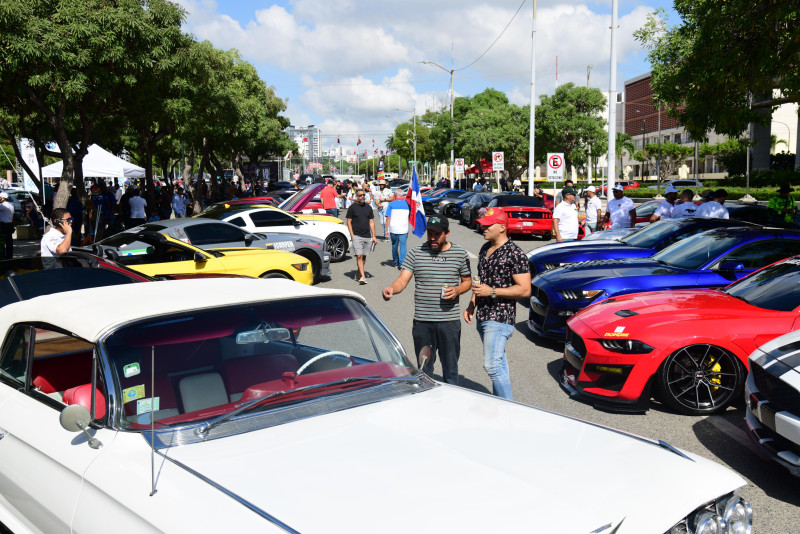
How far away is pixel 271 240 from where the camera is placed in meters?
14.1

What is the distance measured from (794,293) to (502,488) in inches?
205

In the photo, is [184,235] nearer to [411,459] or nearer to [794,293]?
[794,293]

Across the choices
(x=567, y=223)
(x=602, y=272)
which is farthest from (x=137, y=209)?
(x=602, y=272)

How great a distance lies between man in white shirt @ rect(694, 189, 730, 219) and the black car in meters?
14.9

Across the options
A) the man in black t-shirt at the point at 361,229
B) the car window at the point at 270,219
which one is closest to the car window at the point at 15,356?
the man in black t-shirt at the point at 361,229

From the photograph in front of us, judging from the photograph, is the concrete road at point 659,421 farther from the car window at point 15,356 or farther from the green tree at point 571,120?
the green tree at point 571,120

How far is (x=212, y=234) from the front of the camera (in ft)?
42.3

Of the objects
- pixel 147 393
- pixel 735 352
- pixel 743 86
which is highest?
pixel 743 86

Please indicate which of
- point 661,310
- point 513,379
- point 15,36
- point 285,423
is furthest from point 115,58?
point 285,423

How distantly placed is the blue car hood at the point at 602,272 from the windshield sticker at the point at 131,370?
6.73 metres

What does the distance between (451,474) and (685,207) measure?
13.5 meters

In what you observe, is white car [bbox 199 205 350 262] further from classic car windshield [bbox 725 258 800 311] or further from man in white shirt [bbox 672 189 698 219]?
classic car windshield [bbox 725 258 800 311]

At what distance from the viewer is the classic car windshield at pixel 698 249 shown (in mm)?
9023

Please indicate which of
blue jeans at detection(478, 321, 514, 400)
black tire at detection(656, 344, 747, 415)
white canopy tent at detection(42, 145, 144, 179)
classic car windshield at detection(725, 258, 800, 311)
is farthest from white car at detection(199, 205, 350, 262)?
white canopy tent at detection(42, 145, 144, 179)
